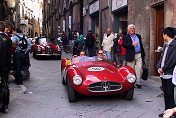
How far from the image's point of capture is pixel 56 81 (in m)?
8.66

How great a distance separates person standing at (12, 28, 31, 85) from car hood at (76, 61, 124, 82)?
6.75 ft

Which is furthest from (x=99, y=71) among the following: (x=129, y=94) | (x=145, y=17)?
(x=145, y=17)

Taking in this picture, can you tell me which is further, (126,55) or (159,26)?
(159,26)

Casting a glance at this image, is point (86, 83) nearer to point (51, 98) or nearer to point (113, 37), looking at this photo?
point (51, 98)

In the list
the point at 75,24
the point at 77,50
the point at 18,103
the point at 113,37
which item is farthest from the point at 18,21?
the point at 18,103

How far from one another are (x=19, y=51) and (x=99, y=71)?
2988 millimetres

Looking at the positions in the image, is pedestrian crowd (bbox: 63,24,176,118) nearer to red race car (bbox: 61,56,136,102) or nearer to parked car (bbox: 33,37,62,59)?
red race car (bbox: 61,56,136,102)

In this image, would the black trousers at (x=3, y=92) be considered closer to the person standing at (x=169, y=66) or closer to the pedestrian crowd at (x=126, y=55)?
the pedestrian crowd at (x=126, y=55)

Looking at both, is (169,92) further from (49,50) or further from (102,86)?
(49,50)

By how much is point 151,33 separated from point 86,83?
4.71 m

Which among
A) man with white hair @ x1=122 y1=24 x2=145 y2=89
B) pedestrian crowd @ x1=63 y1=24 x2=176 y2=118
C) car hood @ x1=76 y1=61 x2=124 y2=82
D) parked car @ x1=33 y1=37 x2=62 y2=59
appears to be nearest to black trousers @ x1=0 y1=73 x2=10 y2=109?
car hood @ x1=76 y1=61 x2=124 y2=82

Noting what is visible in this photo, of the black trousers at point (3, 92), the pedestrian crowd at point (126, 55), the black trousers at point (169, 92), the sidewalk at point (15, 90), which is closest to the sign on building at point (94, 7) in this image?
the pedestrian crowd at point (126, 55)

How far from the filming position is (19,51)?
7.77 m

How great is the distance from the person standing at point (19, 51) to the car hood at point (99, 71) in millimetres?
2058
